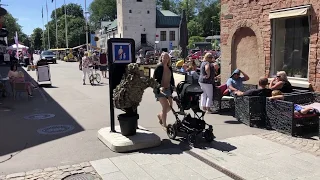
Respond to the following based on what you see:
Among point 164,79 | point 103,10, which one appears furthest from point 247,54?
point 103,10

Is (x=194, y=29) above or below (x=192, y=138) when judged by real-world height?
above

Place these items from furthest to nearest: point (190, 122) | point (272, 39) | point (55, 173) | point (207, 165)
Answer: point (272, 39) < point (190, 122) < point (207, 165) < point (55, 173)

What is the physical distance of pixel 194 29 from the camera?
90.4 m

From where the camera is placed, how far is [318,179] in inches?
175

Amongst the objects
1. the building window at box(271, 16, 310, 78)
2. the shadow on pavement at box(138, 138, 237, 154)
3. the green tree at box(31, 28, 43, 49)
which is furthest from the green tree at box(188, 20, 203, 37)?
the shadow on pavement at box(138, 138, 237, 154)

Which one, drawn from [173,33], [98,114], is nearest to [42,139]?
[98,114]

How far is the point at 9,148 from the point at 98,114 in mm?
3376

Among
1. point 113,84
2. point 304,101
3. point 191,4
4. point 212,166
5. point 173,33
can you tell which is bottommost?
point 212,166

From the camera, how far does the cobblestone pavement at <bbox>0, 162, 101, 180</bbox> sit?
4777mm

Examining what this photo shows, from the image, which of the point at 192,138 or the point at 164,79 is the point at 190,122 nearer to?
the point at 192,138

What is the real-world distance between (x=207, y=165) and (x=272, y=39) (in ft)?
18.8

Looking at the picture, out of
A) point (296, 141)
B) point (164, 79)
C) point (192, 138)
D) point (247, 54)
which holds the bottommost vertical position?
point (296, 141)

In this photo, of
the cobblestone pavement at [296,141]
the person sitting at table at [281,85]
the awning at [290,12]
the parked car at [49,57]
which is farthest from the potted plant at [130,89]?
the parked car at [49,57]

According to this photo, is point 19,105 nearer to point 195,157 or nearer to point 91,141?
point 91,141
